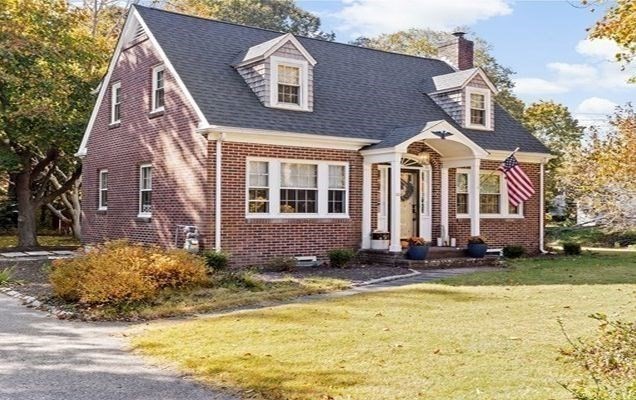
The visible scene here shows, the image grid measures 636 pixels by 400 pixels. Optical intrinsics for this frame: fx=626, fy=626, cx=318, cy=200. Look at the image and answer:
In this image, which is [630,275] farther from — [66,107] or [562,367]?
[66,107]

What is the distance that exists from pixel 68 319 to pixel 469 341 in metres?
6.07

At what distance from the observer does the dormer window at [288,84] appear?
1681cm

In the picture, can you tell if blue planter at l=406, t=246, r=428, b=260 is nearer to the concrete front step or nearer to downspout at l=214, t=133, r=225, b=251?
the concrete front step

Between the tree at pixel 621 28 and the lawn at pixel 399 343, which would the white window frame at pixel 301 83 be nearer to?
the lawn at pixel 399 343

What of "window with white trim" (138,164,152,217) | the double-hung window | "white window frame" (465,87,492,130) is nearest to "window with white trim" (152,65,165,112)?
"window with white trim" (138,164,152,217)

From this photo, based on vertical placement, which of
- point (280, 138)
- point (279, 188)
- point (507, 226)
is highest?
point (280, 138)

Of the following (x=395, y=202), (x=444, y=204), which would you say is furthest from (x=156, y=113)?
(x=444, y=204)

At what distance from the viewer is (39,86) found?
21609 millimetres

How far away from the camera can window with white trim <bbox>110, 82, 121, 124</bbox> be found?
2000 centimetres

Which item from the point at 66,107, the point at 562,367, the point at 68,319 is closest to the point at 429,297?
the point at 562,367

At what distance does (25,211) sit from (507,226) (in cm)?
1797

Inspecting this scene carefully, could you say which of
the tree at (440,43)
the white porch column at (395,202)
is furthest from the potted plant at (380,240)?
the tree at (440,43)

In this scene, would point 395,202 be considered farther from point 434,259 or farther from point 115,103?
point 115,103

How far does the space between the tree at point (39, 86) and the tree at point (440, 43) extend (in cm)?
2282
